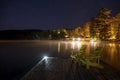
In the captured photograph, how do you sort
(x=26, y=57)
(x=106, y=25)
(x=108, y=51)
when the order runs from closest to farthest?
1. (x=26, y=57)
2. (x=108, y=51)
3. (x=106, y=25)

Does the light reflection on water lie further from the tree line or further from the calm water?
the tree line

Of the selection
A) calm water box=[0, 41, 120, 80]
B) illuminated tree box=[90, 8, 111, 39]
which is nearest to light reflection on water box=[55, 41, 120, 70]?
calm water box=[0, 41, 120, 80]

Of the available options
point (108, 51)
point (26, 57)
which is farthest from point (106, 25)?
point (26, 57)

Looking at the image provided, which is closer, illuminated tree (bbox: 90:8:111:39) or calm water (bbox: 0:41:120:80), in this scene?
calm water (bbox: 0:41:120:80)

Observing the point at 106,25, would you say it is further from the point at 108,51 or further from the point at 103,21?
the point at 108,51

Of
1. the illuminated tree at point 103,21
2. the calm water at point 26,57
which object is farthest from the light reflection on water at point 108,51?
the illuminated tree at point 103,21

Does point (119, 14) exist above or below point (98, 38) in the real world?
above

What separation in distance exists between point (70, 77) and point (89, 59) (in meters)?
3.50

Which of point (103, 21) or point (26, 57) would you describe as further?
point (103, 21)

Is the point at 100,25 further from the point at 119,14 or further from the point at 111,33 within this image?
the point at 119,14

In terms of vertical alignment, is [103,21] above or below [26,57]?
above

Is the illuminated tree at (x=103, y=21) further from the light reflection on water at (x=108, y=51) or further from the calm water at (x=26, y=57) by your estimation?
the calm water at (x=26, y=57)

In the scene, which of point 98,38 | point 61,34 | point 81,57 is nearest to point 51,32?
point 61,34

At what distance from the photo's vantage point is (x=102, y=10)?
59.5m
